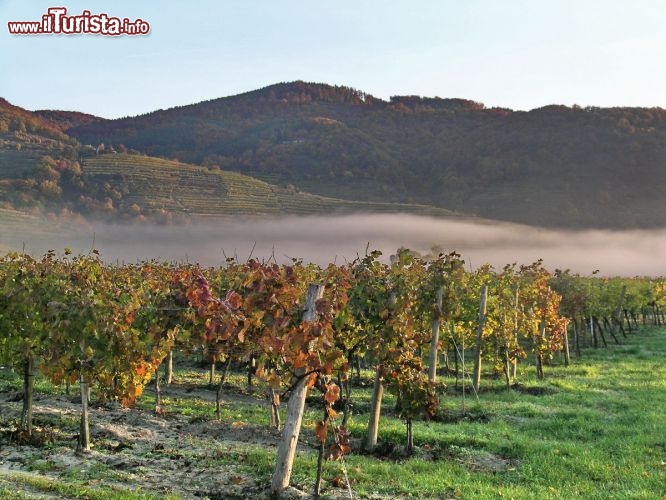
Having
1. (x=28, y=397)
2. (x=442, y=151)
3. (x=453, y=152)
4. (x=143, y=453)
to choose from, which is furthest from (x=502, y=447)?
(x=442, y=151)

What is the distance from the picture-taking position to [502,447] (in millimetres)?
11141

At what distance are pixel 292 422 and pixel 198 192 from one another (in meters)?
112

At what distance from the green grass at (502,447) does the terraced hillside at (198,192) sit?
95.3 metres

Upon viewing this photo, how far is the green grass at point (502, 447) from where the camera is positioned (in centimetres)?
870

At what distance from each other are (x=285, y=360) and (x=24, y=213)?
109 metres

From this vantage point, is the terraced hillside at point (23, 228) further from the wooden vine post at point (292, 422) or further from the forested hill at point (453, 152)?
the wooden vine post at point (292, 422)

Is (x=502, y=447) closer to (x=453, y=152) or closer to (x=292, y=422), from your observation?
(x=292, y=422)

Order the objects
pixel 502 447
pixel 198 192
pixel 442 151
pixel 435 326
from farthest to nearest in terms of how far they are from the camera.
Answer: pixel 442 151 < pixel 198 192 < pixel 435 326 < pixel 502 447

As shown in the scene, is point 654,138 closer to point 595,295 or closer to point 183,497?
point 595,295

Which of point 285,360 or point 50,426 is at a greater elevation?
point 285,360

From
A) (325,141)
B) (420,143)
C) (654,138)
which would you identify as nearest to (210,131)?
(325,141)

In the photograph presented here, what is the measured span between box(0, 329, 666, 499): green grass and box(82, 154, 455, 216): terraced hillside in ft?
313

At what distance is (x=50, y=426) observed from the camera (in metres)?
11.9

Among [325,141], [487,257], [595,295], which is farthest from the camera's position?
[325,141]
